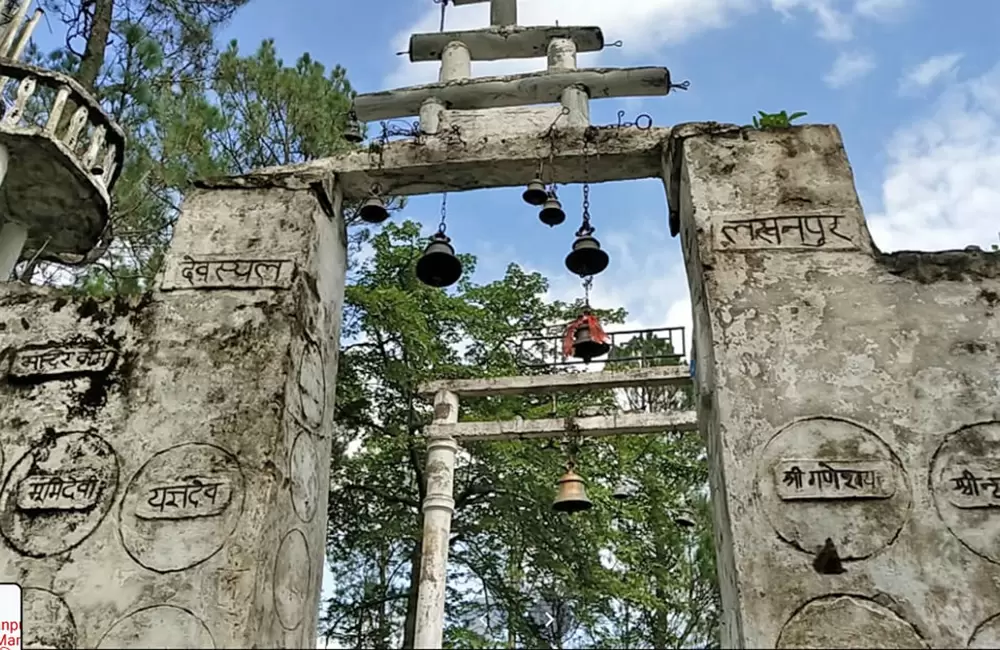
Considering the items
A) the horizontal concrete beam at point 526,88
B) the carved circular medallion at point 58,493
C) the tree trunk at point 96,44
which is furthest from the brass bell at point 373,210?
the tree trunk at point 96,44

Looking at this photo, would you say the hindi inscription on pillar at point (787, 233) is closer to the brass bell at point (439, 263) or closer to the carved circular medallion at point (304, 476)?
the brass bell at point (439, 263)

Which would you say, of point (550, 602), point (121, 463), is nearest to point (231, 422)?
point (121, 463)

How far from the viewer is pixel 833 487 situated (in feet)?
9.37

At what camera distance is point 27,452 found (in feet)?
10.5

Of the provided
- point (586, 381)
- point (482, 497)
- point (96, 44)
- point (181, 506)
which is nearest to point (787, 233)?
point (181, 506)

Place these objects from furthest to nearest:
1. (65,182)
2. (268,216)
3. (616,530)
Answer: (616,530), (65,182), (268,216)

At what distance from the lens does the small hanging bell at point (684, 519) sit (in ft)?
34.0

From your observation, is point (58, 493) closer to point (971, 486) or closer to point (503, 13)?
point (971, 486)

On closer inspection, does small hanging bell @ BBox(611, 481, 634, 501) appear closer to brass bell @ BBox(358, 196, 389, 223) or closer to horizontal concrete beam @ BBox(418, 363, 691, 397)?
horizontal concrete beam @ BBox(418, 363, 691, 397)

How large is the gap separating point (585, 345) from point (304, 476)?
3423 mm

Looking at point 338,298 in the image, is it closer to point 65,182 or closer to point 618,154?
point 618,154

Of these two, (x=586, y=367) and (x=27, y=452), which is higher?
(x=586, y=367)

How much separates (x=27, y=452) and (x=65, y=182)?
9.83 feet

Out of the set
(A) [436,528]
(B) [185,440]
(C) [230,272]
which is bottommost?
(B) [185,440]
